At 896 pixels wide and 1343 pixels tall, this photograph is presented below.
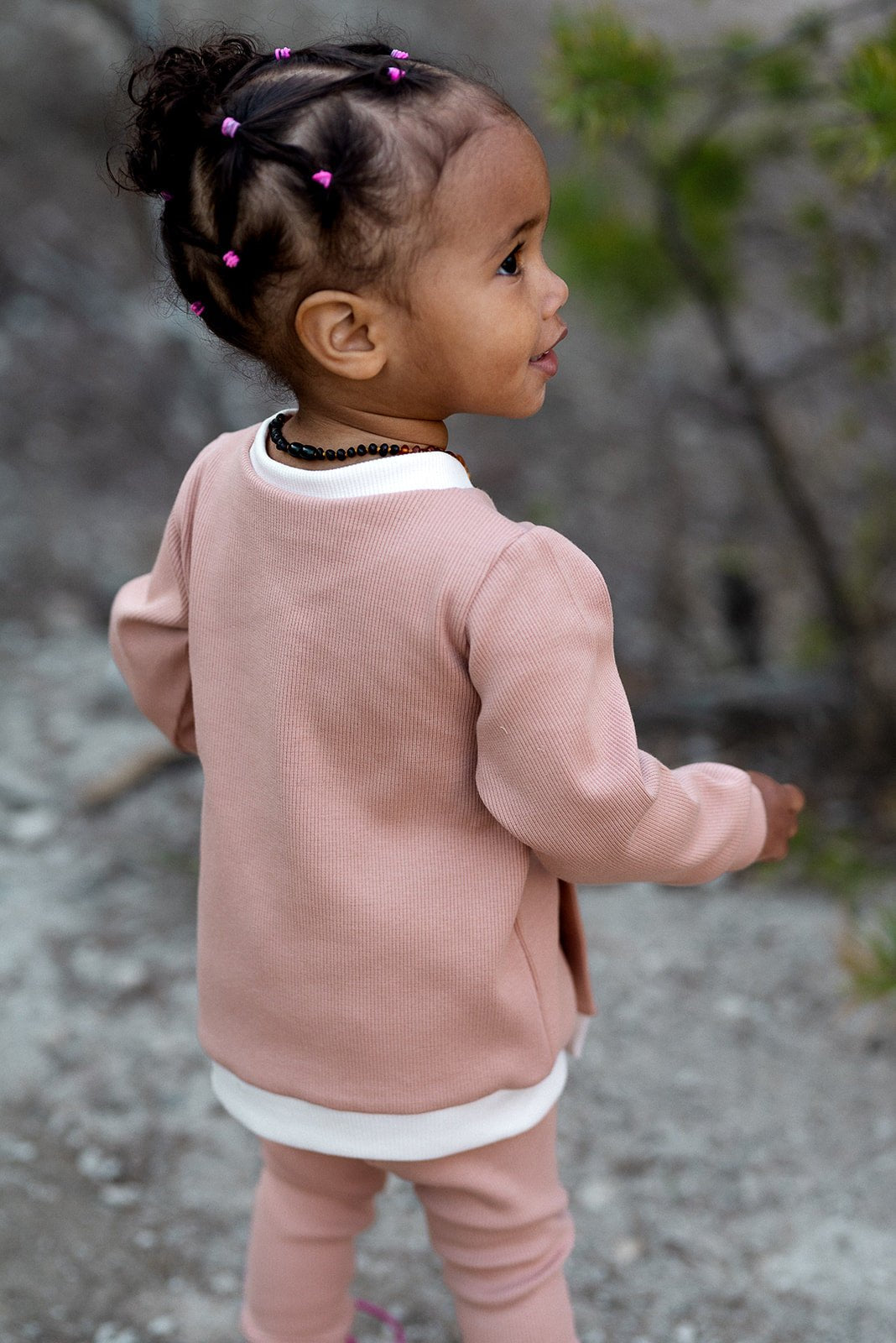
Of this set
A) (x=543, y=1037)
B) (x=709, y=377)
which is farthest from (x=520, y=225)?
(x=709, y=377)

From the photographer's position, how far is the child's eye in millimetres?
917

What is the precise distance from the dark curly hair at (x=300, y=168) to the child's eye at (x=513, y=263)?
76mm

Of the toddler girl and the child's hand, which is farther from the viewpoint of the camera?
the child's hand

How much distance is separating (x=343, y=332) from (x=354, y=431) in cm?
8

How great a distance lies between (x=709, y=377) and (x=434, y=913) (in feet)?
7.33

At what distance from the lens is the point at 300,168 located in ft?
2.76

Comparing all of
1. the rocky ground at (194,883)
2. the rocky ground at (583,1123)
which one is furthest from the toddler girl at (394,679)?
the rocky ground at (583,1123)

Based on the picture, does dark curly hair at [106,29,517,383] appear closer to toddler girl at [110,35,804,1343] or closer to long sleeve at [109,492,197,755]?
toddler girl at [110,35,804,1343]

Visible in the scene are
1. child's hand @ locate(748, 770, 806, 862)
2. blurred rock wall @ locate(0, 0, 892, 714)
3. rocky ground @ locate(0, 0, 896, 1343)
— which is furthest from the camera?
blurred rock wall @ locate(0, 0, 892, 714)

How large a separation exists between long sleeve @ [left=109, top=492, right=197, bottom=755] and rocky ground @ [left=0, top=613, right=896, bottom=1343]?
2.30 feet

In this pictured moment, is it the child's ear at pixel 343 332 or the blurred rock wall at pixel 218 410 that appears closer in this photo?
the child's ear at pixel 343 332

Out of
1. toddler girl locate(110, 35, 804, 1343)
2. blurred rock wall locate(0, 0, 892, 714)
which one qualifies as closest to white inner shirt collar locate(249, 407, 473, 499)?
toddler girl locate(110, 35, 804, 1343)

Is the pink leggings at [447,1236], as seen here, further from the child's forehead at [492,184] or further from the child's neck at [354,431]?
the child's forehead at [492,184]

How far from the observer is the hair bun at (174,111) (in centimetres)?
92
